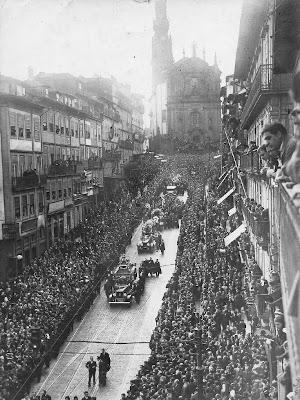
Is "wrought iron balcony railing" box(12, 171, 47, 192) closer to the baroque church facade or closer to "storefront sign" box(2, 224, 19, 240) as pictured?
"storefront sign" box(2, 224, 19, 240)

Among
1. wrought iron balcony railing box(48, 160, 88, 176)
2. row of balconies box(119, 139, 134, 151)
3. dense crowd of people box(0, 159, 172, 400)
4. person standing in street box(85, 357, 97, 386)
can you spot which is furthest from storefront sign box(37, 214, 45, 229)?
row of balconies box(119, 139, 134, 151)

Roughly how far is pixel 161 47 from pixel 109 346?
116 metres

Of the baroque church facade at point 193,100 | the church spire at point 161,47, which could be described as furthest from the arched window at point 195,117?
the church spire at point 161,47

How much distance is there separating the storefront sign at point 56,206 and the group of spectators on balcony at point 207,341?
1356 centimetres

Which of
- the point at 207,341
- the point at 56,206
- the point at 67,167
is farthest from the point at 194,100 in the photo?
the point at 207,341

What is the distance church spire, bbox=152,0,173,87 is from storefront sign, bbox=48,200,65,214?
89717mm

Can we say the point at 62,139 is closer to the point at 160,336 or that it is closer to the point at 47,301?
the point at 47,301

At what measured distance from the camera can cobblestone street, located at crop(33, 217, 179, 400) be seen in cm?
2253

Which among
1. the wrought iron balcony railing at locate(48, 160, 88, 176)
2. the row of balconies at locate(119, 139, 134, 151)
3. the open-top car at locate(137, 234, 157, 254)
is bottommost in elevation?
the open-top car at locate(137, 234, 157, 254)

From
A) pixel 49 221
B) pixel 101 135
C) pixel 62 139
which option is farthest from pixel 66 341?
pixel 101 135

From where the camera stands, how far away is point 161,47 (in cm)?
13538

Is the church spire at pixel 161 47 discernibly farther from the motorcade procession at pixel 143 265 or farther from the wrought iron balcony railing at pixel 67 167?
the wrought iron balcony railing at pixel 67 167

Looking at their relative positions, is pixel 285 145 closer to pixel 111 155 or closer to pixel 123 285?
pixel 123 285

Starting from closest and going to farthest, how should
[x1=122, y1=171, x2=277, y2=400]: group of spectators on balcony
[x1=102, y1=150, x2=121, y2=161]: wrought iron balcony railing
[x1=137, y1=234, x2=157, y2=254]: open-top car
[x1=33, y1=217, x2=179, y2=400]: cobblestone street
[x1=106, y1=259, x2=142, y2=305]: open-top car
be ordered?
1. [x1=122, y1=171, x2=277, y2=400]: group of spectators on balcony
2. [x1=33, y1=217, x2=179, y2=400]: cobblestone street
3. [x1=106, y1=259, x2=142, y2=305]: open-top car
4. [x1=137, y1=234, x2=157, y2=254]: open-top car
5. [x1=102, y1=150, x2=121, y2=161]: wrought iron balcony railing
